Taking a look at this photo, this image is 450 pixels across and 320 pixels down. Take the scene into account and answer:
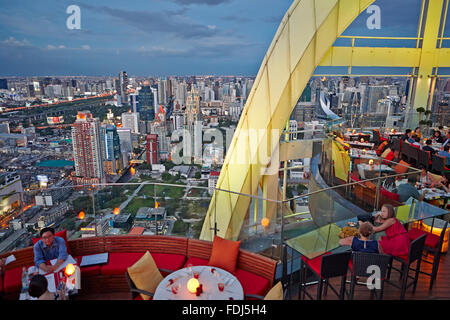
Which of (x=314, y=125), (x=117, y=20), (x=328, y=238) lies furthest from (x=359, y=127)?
(x=117, y=20)

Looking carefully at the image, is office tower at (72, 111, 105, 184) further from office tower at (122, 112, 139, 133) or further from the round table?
the round table

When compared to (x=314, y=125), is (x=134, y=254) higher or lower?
lower

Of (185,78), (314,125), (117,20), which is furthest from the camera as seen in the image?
(117,20)

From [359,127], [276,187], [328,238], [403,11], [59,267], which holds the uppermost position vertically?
[403,11]

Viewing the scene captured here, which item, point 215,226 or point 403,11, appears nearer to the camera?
point 215,226

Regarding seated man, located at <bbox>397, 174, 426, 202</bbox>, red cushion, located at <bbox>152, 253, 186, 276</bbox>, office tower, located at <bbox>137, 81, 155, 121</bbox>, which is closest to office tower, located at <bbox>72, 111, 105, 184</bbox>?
office tower, located at <bbox>137, 81, 155, 121</bbox>

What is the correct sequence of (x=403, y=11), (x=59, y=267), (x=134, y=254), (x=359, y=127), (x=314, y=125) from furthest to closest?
1. (x=403, y=11)
2. (x=359, y=127)
3. (x=314, y=125)
4. (x=134, y=254)
5. (x=59, y=267)

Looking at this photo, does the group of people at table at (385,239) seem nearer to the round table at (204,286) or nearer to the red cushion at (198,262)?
the round table at (204,286)

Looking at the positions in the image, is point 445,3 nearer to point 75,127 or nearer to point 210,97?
point 210,97
